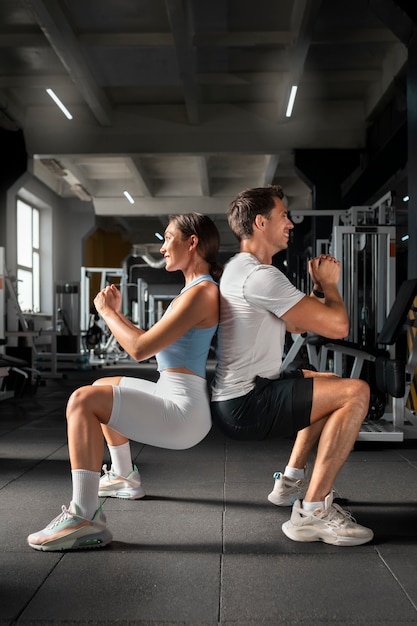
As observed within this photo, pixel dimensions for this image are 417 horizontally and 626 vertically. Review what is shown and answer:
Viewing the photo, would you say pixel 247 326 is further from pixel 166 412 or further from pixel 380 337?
pixel 380 337

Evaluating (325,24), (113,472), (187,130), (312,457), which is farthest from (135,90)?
(113,472)

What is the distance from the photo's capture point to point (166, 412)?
A: 201 centimetres

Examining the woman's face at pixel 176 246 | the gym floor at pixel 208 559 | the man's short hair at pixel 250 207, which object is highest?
the man's short hair at pixel 250 207

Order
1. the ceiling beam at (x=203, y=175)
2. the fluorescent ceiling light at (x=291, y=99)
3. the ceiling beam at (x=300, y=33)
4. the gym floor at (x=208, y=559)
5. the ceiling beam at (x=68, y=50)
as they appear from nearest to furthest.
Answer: the gym floor at (x=208, y=559), the ceiling beam at (x=300, y=33), the ceiling beam at (x=68, y=50), the fluorescent ceiling light at (x=291, y=99), the ceiling beam at (x=203, y=175)

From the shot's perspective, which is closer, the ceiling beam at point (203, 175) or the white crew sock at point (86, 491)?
the white crew sock at point (86, 491)

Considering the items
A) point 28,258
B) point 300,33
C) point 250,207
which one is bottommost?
point 250,207

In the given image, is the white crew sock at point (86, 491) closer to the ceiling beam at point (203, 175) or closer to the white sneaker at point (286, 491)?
the white sneaker at point (286, 491)

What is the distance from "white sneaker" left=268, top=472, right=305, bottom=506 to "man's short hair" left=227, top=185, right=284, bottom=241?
924 mm

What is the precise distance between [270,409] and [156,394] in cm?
36

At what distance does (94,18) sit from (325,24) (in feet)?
6.80

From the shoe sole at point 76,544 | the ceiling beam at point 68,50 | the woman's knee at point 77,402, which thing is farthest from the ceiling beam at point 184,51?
the shoe sole at point 76,544

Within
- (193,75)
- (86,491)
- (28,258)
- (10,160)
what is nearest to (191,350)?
(86,491)

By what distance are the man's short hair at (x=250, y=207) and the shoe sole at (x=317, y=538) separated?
91cm

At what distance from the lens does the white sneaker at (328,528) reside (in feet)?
6.57
